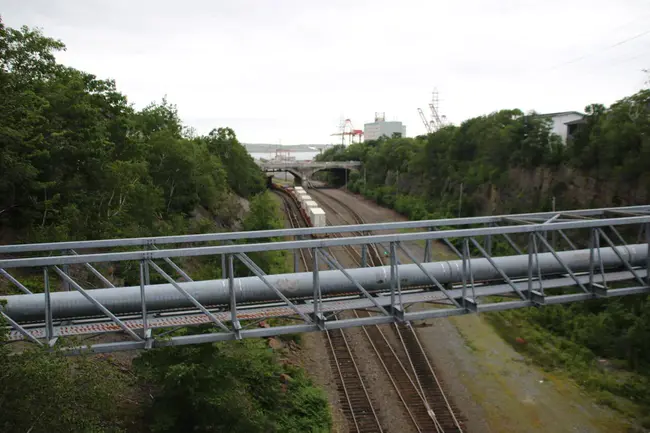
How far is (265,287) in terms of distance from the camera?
384 inches

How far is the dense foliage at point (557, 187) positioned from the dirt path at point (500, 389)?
0.83 meters

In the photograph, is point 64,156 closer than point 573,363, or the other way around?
point 573,363

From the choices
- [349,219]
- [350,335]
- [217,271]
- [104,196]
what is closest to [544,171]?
[349,219]

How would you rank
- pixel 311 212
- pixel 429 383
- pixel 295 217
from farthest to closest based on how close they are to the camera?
pixel 295 217
pixel 311 212
pixel 429 383

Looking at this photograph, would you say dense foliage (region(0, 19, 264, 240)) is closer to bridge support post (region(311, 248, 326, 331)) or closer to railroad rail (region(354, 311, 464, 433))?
bridge support post (region(311, 248, 326, 331))

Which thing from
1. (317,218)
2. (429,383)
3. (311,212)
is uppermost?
(311,212)

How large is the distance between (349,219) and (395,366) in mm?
27999

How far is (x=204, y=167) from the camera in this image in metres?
31.5

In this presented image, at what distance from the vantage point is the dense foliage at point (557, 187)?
16.9 m

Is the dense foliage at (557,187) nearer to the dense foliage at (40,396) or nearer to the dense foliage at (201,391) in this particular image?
the dense foliage at (201,391)

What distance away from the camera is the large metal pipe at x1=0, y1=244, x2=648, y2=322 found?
28.6 feet

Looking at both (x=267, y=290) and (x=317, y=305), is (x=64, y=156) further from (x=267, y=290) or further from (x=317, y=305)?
(x=317, y=305)

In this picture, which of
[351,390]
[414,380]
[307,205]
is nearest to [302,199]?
[307,205]

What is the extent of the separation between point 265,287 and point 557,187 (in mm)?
26879
